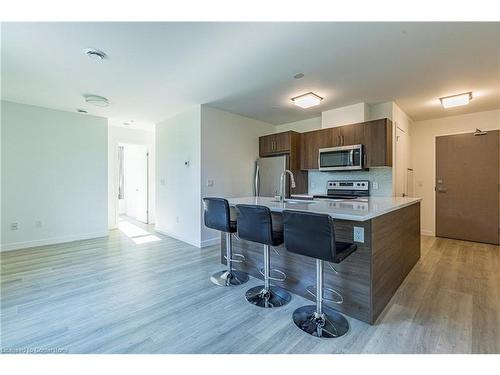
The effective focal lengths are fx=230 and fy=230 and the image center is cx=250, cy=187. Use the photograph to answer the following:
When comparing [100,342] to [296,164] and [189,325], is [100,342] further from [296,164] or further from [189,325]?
[296,164]

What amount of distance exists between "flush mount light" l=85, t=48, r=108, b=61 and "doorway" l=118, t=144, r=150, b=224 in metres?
4.12

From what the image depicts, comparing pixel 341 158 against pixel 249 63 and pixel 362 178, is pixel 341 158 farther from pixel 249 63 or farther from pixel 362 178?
pixel 249 63

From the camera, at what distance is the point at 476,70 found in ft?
9.12

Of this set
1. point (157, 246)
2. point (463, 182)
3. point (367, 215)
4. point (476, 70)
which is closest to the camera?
point (367, 215)

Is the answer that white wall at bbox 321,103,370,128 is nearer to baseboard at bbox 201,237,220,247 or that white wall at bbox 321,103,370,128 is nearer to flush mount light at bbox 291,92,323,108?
flush mount light at bbox 291,92,323,108

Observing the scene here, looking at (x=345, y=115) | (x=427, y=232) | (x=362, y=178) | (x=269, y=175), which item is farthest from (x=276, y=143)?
(x=427, y=232)

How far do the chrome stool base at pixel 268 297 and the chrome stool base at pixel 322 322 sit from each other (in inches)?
8.8

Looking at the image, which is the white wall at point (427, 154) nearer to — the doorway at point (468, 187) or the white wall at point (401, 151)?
the doorway at point (468, 187)

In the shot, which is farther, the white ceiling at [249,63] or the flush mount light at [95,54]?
the flush mount light at [95,54]

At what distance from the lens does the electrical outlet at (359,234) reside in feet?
6.14

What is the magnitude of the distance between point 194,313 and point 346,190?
3365 millimetres

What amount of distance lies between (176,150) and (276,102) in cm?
222

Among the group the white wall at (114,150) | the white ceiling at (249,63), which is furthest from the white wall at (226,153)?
the white wall at (114,150)
